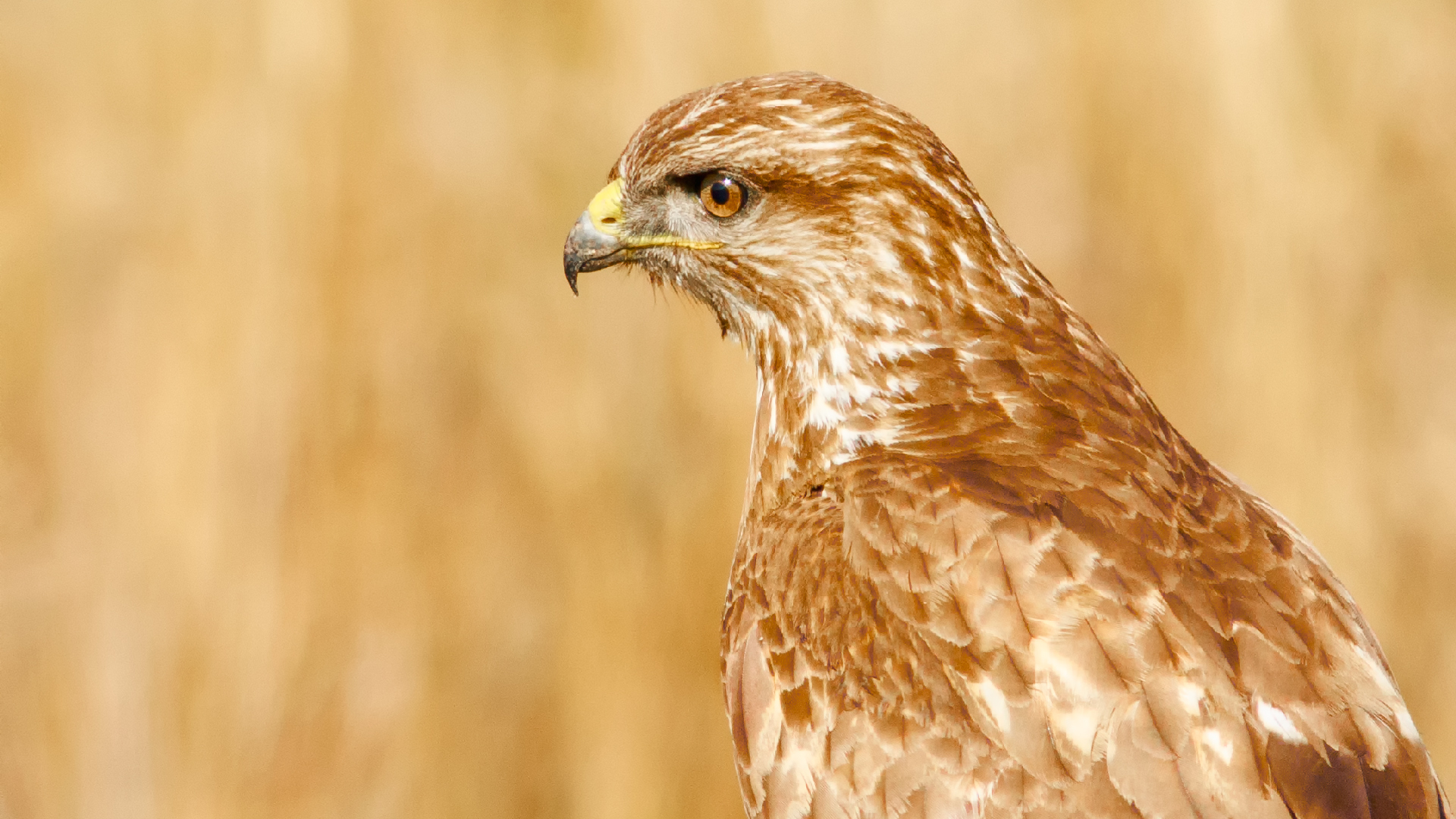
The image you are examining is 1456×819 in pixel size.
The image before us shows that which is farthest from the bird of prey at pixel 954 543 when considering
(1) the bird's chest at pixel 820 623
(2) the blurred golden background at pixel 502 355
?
(2) the blurred golden background at pixel 502 355

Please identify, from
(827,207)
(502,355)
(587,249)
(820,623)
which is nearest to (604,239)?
(587,249)

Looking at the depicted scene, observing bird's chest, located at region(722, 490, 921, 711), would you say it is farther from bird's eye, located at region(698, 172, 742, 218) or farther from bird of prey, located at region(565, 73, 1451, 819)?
bird's eye, located at region(698, 172, 742, 218)

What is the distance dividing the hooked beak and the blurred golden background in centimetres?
90

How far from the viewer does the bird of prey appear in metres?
2.32

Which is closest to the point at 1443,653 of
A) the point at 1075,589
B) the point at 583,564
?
the point at 583,564

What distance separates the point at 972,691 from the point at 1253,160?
108 inches

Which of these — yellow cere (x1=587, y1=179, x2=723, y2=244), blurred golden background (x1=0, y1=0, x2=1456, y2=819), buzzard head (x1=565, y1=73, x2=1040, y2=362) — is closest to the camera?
buzzard head (x1=565, y1=73, x2=1040, y2=362)

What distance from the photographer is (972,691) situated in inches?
94.7

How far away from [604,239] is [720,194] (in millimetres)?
288

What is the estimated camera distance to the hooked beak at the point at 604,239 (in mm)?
3207

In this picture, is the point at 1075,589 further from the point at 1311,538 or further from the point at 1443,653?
the point at 1443,653

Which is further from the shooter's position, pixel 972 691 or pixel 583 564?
pixel 583 564

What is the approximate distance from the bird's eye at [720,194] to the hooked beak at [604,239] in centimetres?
11

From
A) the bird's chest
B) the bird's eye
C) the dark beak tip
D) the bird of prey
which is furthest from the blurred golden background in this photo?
the bird's chest
